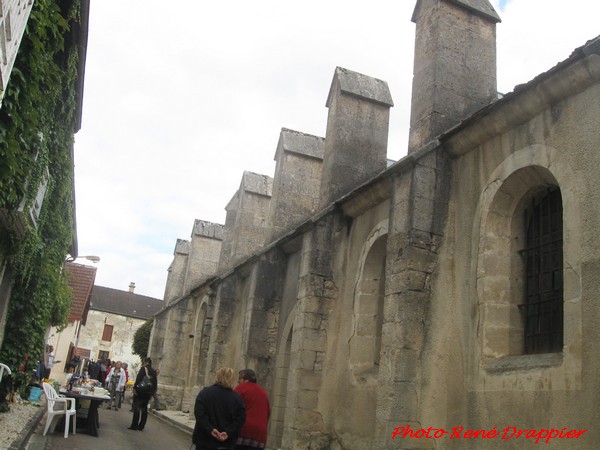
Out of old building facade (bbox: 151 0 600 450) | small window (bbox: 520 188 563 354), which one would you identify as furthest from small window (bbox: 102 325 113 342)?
small window (bbox: 520 188 563 354)

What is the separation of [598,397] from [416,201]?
9.77 feet

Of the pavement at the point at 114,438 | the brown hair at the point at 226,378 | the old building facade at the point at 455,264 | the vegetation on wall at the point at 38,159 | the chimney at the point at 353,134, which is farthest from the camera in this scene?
the chimney at the point at 353,134

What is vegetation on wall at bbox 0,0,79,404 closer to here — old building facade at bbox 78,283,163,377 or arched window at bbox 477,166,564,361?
arched window at bbox 477,166,564,361

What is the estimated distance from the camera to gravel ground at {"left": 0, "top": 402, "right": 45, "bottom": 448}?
7.47 metres

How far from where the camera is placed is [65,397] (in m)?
9.79

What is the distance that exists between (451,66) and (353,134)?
324cm

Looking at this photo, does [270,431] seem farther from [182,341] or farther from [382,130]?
[182,341]

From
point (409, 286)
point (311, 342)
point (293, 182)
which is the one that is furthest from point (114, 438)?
point (293, 182)

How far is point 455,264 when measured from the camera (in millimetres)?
6758

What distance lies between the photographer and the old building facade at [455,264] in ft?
17.1

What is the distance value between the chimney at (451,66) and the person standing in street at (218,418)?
4.27 m

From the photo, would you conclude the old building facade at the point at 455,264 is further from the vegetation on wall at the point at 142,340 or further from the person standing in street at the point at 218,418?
the vegetation on wall at the point at 142,340

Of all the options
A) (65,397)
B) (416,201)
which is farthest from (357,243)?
(65,397)

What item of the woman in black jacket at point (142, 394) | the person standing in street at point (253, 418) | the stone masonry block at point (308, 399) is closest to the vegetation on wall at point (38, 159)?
the woman in black jacket at point (142, 394)
